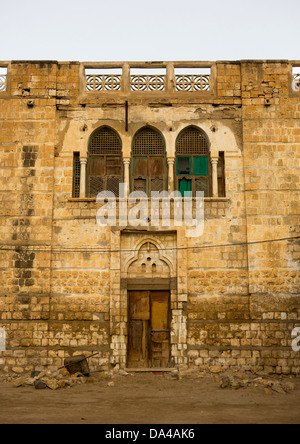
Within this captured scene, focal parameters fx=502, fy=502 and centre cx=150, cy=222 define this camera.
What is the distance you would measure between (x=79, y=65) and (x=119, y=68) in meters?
1.07

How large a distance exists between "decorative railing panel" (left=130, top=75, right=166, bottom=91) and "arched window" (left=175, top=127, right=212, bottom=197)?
1.41 meters

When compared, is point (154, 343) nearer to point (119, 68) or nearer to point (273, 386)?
point (273, 386)

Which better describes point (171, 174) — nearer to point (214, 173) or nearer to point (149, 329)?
point (214, 173)

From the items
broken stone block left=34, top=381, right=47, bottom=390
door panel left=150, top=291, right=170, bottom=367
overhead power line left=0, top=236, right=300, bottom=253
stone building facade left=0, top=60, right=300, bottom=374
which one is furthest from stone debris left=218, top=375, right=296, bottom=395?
broken stone block left=34, top=381, right=47, bottom=390

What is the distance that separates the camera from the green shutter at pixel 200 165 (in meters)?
13.3

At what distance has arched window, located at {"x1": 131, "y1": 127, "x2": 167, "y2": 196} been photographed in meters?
13.2

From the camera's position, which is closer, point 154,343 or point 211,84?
point 154,343

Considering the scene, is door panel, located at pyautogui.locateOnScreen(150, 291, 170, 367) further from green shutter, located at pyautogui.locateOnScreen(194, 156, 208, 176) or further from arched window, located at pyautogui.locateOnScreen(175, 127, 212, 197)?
green shutter, located at pyautogui.locateOnScreen(194, 156, 208, 176)

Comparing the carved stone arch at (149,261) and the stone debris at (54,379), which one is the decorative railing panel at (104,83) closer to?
the carved stone arch at (149,261)

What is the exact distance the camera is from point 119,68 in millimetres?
13570

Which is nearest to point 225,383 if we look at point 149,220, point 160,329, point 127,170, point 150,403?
point 150,403

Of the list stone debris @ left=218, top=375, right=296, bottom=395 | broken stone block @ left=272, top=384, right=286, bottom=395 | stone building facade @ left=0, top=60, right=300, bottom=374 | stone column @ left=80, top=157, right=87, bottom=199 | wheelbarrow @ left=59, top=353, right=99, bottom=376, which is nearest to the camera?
broken stone block @ left=272, top=384, right=286, bottom=395
